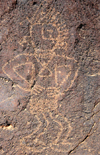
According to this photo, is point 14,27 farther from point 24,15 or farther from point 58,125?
point 58,125

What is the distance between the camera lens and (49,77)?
40.3 inches

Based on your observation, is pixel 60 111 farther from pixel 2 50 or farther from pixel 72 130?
pixel 2 50

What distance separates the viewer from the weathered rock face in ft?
3.12

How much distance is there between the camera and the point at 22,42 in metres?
0.99

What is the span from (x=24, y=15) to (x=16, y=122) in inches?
27.0

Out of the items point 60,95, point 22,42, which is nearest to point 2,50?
point 22,42

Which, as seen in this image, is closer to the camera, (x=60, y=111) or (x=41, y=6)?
(x=41, y=6)

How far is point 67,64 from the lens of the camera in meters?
1.00

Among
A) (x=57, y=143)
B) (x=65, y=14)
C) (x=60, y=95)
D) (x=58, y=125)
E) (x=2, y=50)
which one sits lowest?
(x=57, y=143)

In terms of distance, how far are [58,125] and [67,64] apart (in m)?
0.41

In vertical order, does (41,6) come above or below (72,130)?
above

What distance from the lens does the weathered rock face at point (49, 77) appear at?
95 centimetres

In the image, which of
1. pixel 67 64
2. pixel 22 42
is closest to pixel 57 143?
pixel 67 64

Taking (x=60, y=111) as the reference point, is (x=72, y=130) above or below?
below
